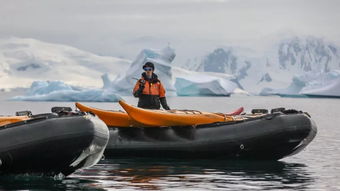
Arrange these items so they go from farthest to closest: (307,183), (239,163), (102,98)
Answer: (102,98), (239,163), (307,183)

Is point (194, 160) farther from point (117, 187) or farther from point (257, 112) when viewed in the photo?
point (117, 187)

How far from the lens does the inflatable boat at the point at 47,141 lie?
13.6 metres

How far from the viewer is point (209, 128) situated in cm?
1716

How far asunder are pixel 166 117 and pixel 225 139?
1.25 meters

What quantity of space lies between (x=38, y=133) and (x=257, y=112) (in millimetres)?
6184

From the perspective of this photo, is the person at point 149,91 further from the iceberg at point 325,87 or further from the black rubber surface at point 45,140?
the iceberg at point 325,87

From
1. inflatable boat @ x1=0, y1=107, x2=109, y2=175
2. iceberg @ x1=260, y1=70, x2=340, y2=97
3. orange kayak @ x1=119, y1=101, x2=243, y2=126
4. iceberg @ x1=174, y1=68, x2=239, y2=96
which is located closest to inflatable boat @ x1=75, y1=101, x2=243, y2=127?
Answer: orange kayak @ x1=119, y1=101, x2=243, y2=126

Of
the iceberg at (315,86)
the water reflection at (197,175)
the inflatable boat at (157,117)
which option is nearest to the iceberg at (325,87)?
the iceberg at (315,86)

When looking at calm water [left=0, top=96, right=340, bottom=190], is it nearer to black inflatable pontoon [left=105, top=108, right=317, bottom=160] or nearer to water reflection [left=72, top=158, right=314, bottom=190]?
water reflection [left=72, top=158, right=314, bottom=190]

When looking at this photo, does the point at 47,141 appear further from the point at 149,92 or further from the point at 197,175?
the point at 149,92

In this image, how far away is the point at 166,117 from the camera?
56.1ft

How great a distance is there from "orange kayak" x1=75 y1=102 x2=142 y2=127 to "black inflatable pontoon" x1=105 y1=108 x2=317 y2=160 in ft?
0.34

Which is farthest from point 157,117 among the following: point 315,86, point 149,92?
point 315,86

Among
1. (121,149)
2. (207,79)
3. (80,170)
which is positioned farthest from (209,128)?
(207,79)
